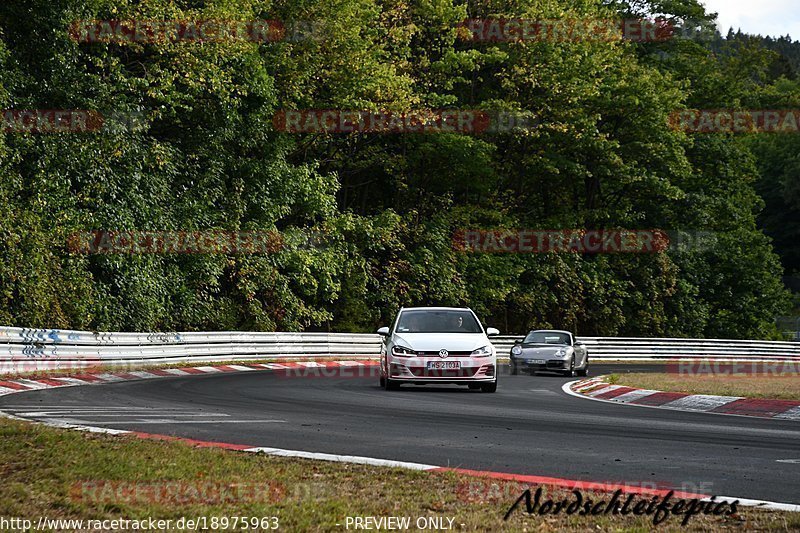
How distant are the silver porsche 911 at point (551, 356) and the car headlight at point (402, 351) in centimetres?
966

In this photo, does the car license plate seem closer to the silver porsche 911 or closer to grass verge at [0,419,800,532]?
the silver porsche 911

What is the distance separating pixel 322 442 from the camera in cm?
1023

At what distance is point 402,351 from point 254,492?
1200 cm

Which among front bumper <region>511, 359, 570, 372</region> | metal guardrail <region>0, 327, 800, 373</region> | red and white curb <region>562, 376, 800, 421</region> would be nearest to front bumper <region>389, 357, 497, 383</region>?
red and white curb <region>562, 376, 800, 421</region>

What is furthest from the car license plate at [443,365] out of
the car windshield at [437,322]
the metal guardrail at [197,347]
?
the metal guardrail at [197,347]

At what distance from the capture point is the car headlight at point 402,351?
1870 cm

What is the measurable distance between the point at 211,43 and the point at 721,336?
31872 mm

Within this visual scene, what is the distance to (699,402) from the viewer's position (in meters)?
17.0

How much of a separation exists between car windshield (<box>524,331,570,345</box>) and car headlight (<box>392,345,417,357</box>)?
10628 mm

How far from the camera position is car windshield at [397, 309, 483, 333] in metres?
19.6
